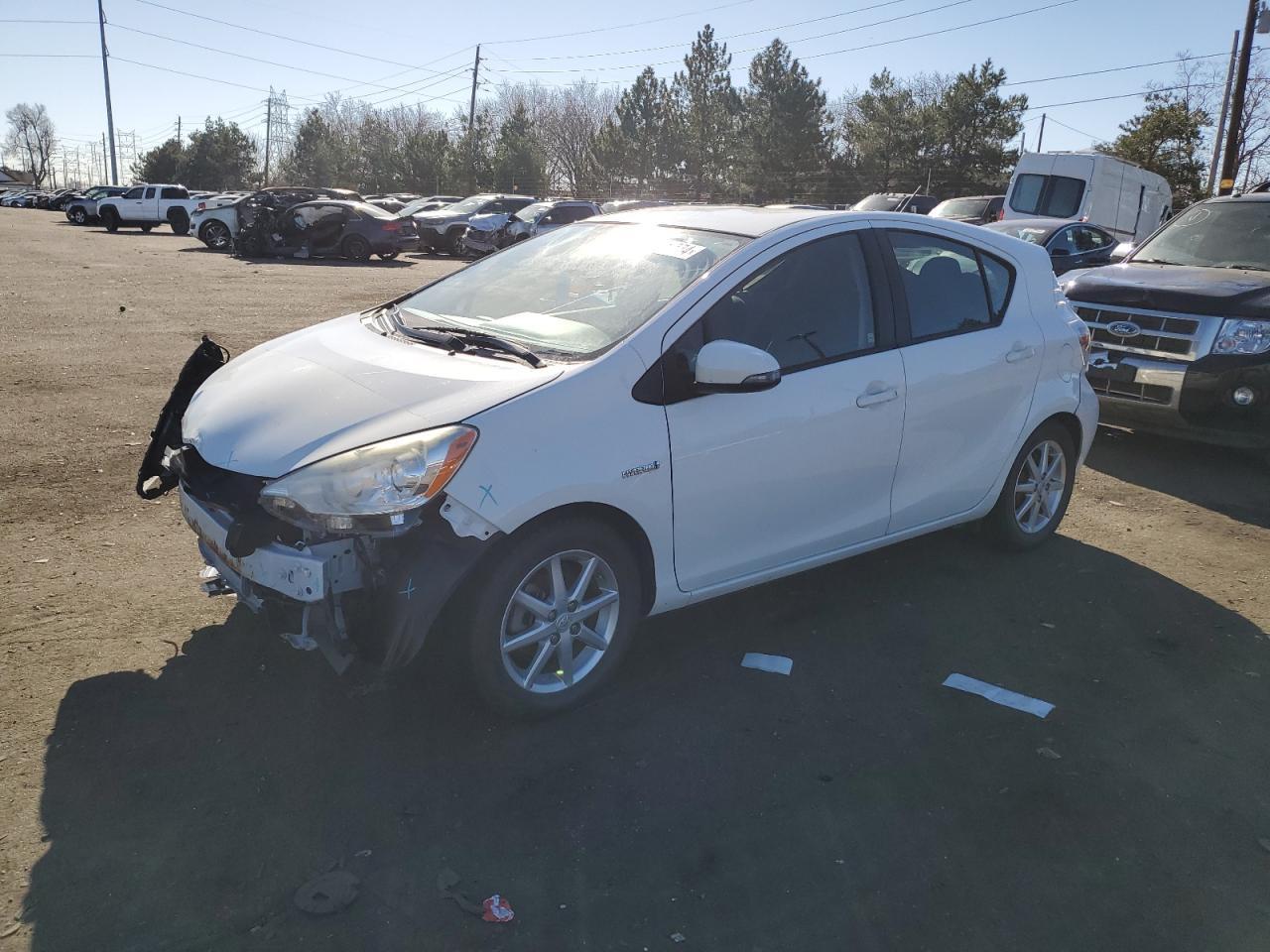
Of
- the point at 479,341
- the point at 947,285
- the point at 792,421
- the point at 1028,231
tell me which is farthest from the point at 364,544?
the point at 1028,231

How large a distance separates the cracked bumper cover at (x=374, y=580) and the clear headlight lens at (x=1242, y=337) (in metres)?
5.97

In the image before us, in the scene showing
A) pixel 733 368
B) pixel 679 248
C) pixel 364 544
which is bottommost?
pixel 364 544

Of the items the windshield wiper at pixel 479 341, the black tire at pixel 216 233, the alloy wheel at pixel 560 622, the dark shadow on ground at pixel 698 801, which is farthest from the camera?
the black tire at pixel 216 233

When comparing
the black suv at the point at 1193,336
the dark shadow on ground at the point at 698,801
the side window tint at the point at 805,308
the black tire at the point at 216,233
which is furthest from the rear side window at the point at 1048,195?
the black tire at the point at 216,233

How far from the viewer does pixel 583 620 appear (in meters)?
3.71

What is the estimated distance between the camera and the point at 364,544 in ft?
10.8

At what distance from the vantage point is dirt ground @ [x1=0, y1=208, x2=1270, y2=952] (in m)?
2.76

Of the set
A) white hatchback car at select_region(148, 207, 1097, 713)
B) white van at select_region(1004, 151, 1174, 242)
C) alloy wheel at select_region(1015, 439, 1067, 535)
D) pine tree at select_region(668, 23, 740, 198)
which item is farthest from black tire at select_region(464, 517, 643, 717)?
pine tree at select_region(668, 23, 740, 198)

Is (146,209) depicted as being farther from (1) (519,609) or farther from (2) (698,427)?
(1) (519,609)

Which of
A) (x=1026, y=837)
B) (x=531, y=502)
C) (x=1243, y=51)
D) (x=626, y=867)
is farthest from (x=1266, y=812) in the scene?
(x=1243, y=51)

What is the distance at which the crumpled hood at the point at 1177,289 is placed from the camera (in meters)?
7.13

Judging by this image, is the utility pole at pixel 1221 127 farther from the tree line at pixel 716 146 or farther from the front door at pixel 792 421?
the front door at pixel 792 421

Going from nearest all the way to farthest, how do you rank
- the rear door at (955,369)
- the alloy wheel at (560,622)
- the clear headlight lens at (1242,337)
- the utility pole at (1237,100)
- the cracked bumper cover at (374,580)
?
the cracked bumper cover at (374,580), the alloy wheel at (560,622), the rear door at (955,369), the clear headlight lens at (1242,337), the utility pole at (1237,100)

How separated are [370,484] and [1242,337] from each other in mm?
6341
